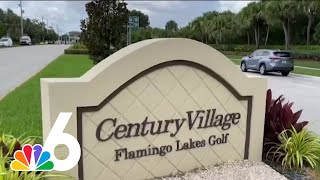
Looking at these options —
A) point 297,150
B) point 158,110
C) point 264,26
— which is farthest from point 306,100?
point 264,26

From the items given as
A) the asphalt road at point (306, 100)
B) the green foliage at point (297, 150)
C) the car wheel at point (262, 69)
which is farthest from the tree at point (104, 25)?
the car wheel at point (262, 69)

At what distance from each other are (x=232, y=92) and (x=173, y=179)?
4.31 feet

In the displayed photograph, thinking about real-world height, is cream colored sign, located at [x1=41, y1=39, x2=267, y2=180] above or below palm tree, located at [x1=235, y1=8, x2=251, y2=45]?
below

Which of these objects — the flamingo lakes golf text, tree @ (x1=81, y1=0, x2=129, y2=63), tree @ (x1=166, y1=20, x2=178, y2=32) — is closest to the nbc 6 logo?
the flamingo lakes golf text

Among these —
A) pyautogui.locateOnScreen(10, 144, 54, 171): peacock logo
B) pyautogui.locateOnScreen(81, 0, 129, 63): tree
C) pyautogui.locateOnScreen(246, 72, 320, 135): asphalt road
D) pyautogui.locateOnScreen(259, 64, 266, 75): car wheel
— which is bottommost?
pyautogui.locateOnScreen(246, 72, 320, 135): asphalt road

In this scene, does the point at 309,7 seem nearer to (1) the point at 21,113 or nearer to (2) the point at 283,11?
(2) the point at 283,11

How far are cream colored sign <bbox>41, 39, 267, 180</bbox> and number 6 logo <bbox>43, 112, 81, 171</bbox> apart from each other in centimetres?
6

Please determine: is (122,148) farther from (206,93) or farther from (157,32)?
(157,32)

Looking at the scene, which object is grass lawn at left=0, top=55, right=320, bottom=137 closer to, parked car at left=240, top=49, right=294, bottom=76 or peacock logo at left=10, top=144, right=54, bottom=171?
peacock logo at left=10, top=144, right=54, bottom=171

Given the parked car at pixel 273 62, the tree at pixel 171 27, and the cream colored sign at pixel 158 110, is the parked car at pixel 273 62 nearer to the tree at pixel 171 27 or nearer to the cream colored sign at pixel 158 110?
the cream colored sign at pixel 158 110

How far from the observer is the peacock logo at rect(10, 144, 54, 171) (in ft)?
11.9

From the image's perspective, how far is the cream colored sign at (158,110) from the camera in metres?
4.03

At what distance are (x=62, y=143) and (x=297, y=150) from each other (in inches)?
120

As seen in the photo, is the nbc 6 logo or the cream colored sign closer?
the nbc 6 logo
